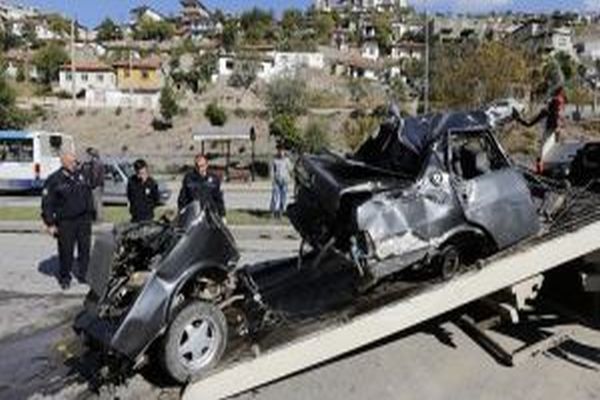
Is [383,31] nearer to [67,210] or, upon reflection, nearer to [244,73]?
[244,73]

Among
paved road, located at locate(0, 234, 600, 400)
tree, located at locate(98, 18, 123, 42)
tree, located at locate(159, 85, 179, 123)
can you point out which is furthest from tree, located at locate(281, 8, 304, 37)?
paved road, located at locate(0, 234, 600, 400)

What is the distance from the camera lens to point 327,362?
8195mm

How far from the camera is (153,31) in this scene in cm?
16362

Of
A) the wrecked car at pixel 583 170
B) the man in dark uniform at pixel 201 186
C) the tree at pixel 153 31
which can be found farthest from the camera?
the tree at pixel 153 31

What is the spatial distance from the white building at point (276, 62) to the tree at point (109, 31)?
5040 cm

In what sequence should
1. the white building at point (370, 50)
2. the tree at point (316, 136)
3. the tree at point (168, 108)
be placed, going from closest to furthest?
the tree at point (316, 136) < the tree at point (168, 108) < the white building at point (370, 50)

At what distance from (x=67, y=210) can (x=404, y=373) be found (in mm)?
5651

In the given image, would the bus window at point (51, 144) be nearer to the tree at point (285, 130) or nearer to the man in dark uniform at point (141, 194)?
the tree at point (285, 130)

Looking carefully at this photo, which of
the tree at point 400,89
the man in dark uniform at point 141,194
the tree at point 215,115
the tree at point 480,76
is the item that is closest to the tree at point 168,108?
the tree at point 215,115

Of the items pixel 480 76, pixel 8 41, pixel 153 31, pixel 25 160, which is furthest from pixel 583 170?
pixel 153 31

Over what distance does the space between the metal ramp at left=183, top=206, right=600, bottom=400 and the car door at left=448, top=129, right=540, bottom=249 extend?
290 millimetres

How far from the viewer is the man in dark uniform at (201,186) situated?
11758 mm

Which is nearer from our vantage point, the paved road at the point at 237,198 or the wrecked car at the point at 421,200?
the wrecked car at the point at 421,200

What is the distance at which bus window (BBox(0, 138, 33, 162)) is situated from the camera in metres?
33.6
